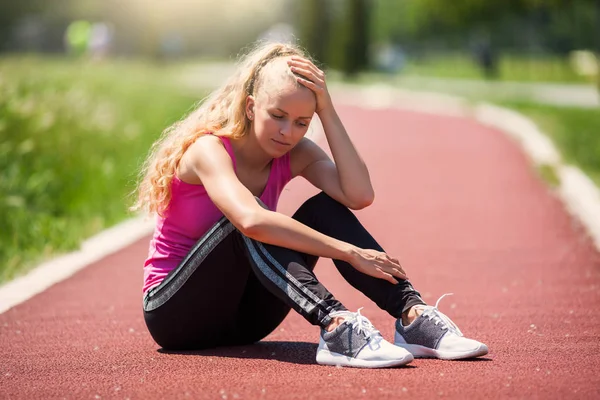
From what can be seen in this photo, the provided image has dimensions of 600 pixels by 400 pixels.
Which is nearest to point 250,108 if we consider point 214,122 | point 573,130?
point 214,122

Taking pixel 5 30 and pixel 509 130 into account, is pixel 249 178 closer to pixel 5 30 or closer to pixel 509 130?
pixel 509 130

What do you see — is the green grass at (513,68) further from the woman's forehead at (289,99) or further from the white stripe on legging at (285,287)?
the white stripe on legging at (285,287)

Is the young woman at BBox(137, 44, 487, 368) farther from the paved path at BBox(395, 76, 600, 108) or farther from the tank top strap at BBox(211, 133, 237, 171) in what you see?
the paved path at BBox(395, 76, 600, 108)

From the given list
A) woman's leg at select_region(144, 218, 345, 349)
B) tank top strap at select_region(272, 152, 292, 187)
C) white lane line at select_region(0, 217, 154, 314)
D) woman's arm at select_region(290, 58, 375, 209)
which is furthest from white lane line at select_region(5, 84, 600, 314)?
woman's leg at select_region(144, 218, 345, 349)

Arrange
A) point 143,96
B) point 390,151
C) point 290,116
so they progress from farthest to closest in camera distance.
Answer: point 143,96 < point 390,151 < point 290,116

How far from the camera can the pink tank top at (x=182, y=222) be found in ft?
15.5

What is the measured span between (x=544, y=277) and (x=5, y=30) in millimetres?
61233

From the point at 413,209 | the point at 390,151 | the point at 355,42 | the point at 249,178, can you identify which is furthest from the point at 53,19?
the point at 249,178

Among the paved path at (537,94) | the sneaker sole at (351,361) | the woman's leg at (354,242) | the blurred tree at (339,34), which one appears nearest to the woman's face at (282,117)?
the woman's leg at (354,242)

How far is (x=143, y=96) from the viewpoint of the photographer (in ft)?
66.9

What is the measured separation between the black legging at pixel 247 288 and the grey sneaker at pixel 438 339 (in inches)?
3.4

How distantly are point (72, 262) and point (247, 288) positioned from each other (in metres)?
3.04

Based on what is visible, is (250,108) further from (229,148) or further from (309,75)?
(309,75)

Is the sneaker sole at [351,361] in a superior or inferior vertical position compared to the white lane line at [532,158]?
superior
